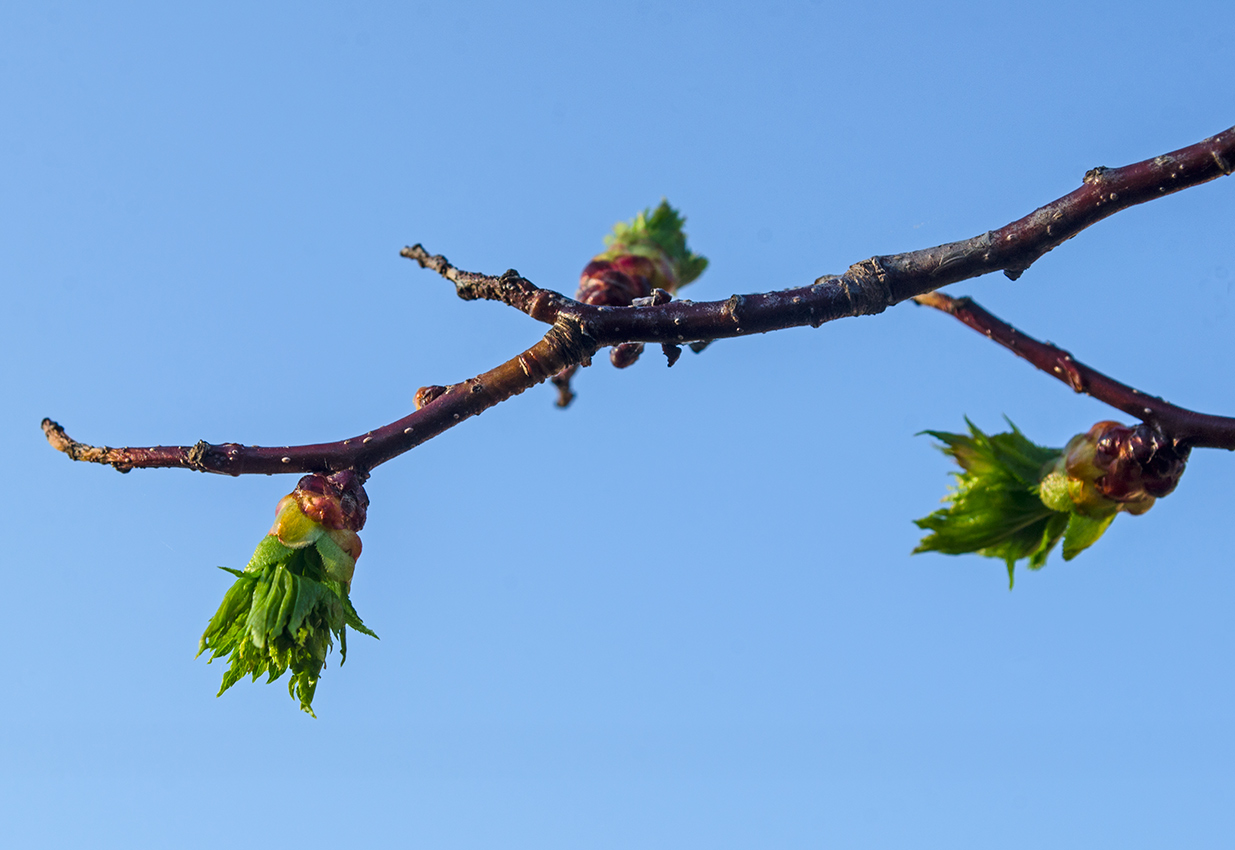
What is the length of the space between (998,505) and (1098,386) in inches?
19.6

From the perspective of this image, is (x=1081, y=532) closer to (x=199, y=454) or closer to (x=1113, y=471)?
(x=1113, y=471)

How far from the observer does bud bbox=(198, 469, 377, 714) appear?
261 cm

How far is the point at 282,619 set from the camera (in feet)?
8.49

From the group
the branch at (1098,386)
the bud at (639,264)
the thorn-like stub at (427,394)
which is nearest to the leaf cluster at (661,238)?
the bud at (639,264)

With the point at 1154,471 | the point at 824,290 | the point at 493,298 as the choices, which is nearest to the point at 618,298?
the point at 493,298

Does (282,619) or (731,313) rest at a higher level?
(731,313)

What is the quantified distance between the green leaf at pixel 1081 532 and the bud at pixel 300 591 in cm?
218

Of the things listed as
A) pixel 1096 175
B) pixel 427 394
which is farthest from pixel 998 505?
pixel 427 394

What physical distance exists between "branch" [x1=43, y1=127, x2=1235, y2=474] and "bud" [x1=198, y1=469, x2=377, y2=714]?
103 millimetres

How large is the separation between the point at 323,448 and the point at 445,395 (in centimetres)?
36

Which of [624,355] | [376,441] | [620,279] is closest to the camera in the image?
[376,441]

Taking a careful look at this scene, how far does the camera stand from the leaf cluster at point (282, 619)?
2594 mm

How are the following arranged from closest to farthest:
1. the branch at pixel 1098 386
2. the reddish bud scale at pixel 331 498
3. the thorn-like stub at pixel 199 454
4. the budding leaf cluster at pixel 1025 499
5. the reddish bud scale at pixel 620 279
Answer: the thorn-like stub at pixel 199 454, the reddish bud scale at pixel 331 498, the branch at pixel 1098 386, the budding leaf cluster at pixel 1025 499, the reddish bud scale at pixel 620 279

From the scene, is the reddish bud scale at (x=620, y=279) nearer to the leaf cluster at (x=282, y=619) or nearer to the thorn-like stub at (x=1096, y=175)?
the leaf cluster at (x=282, y=619)
